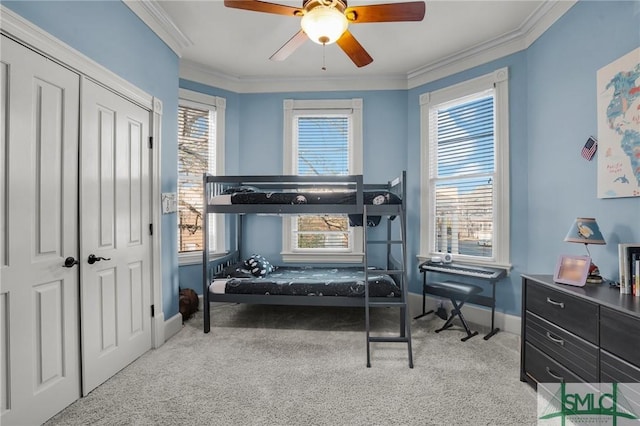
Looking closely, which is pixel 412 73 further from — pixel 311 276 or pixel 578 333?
pixel 578 333

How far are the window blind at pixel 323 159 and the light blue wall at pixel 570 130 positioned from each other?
2.13m

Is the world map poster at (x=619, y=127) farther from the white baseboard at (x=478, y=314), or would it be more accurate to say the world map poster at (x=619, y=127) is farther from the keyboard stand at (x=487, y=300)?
the white baseboard at (x=478, y=314)

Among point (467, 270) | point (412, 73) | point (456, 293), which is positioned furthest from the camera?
point (412, 73)

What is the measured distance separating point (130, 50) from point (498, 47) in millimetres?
3613

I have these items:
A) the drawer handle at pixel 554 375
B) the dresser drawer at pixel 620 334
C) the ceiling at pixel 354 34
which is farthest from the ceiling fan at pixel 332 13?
the drawer handle at pixel 554 375

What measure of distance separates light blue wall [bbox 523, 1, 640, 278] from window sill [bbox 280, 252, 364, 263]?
2.01 meters

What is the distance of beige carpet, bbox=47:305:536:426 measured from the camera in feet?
6.05

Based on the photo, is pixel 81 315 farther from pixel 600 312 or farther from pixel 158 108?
pixel 600 312

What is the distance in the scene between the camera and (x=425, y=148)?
150 inches

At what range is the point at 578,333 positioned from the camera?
5.65 ft

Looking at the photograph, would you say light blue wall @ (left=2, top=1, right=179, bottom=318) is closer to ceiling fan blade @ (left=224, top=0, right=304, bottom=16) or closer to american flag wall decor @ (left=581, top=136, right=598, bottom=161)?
ceiling fan blade @ (left=224, top=0, right=304, bottom=16)

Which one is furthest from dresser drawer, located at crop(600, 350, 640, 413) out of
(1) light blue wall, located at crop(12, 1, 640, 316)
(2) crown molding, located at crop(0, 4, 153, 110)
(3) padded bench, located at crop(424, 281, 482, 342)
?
(2) crown molding, located at crop(0, 4, 153, 110)

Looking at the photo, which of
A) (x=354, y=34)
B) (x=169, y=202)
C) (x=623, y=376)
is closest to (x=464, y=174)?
(x=354, y=34)

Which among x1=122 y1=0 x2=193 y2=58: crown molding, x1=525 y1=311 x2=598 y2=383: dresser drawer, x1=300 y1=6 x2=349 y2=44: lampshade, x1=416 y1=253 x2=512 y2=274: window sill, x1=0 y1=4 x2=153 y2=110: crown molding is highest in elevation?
x1=122 y1=0 x2=193 y2=58: crown molding
